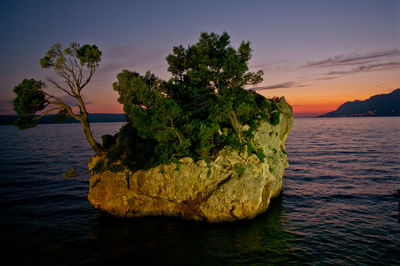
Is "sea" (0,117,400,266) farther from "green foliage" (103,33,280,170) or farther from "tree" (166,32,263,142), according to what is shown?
"tree" (166,32,263,142)

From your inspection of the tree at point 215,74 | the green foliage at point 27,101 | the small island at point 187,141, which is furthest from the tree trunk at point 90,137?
the tree at point 215,74

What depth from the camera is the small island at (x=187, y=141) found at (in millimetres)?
18750

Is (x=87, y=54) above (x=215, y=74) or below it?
above

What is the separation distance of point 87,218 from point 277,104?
25.2 metres

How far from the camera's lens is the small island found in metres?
18.8

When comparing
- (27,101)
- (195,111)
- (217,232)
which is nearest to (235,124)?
(195,111)

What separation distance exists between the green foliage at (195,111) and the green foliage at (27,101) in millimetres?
8408

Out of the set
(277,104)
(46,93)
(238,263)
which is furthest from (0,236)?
(277,104)

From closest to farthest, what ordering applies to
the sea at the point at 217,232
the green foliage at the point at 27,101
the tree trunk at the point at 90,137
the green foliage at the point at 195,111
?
the sea at the point at 217,232
the green foliage at the point at 195,111
the green foliage at the point at 27,101
the tree trunk at the point at 90,137

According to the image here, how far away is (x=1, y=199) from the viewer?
1037 inches

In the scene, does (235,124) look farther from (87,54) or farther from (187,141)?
(87,54)

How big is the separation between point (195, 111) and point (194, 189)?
7.66 m

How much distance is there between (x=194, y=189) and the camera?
19.2 metres

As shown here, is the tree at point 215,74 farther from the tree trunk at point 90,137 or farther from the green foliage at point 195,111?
the tree trunk at point 90,137
